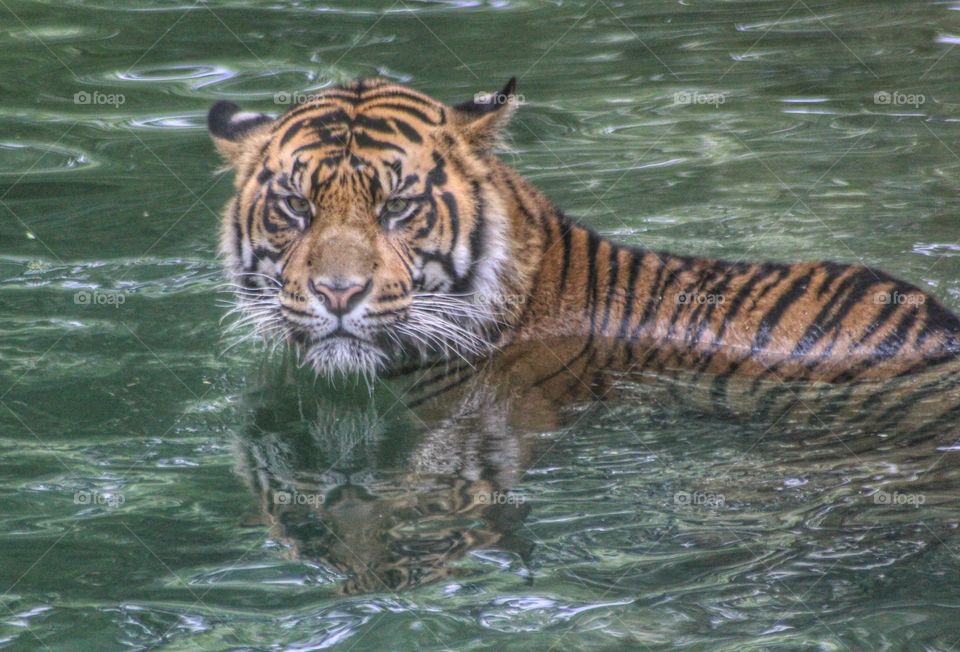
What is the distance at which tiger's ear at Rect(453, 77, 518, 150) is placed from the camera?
19.1ft

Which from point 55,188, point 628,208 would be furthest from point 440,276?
point 55,188

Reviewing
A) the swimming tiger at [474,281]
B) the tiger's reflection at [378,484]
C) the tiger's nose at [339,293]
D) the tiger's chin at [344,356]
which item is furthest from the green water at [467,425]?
the tiger's nose at [339,293]

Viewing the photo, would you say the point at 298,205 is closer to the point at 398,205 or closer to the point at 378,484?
the point at 398,205

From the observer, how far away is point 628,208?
28.1ft

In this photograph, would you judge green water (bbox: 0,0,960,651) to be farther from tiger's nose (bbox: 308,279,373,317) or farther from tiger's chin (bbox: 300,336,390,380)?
tiger's nose (bbox: 308,279,373,317)

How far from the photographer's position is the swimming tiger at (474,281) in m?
5.63

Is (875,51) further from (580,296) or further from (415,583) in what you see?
(415,583)

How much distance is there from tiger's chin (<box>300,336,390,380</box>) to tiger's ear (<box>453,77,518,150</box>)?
3.19 feet

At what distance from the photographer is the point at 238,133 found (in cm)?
613

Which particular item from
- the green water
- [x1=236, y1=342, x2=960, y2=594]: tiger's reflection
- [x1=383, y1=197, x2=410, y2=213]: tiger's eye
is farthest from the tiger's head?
the green water

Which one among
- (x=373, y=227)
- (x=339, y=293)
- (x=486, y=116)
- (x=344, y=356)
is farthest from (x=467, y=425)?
(x=486, y=116)

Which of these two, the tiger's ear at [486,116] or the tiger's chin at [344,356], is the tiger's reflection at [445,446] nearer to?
the tiger's chin at [344,356]

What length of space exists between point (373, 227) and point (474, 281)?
20.9 inches

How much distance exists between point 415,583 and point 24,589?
1.20m
